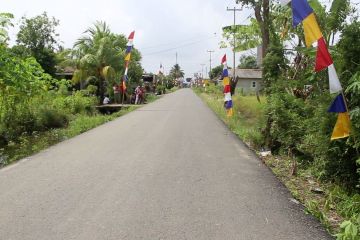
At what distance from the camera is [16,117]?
13.8 meters

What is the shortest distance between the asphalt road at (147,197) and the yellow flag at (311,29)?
2.45 meters

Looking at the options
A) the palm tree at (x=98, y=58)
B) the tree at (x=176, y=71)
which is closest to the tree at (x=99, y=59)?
the palm tree at (x=98, y=58)

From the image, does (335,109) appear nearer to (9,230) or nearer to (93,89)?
(9,230)

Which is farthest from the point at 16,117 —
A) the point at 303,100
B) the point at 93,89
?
the point at 93,89

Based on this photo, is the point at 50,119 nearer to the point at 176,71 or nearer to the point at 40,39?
the point at 40,39

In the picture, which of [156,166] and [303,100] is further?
[303,100]

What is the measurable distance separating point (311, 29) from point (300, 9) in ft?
1.27

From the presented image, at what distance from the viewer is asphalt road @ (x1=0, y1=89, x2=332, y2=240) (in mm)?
5066

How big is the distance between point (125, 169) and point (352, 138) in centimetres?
432

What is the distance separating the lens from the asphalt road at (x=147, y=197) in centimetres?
507

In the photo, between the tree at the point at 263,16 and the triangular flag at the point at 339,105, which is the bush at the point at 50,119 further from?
the triangular flag at the point at 339,105

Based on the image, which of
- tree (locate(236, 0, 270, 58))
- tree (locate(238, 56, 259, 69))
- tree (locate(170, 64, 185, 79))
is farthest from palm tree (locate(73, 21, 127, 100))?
tree (locate(170, 64, 185, 79))

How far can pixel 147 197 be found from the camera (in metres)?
6.48

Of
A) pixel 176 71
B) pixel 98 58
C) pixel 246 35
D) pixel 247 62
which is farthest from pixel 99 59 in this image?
pixel 176 71
